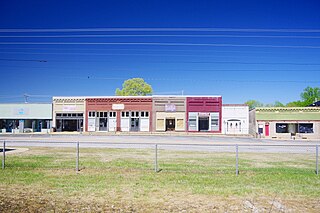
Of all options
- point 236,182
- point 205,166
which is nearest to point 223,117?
point 205,166

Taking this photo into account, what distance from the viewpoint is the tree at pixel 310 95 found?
3436 inches

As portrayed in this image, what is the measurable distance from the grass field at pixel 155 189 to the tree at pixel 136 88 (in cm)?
6501

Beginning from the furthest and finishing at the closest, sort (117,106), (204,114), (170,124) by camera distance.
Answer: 1. (117,106)
2. (170,124)
3. (204,114)

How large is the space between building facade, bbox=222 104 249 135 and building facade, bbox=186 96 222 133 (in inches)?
37.7

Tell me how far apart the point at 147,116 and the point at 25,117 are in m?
24.5

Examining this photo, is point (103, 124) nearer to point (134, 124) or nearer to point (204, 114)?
point (134, 124)

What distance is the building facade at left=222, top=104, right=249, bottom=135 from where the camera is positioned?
53.6 metres

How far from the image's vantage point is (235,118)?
177ft

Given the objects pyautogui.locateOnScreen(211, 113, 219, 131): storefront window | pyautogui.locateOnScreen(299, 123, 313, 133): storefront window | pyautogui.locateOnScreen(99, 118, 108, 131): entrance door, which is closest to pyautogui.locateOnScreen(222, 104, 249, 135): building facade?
pyautogui.locateOnScreen(211, 113, 219, 131): storefront window

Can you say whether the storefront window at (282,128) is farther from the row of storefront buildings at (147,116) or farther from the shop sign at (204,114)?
the shop sign at (204,114)

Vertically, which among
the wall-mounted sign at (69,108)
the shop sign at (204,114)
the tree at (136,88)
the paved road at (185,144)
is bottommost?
the paved road at (185,144)

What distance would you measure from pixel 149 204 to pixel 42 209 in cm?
284

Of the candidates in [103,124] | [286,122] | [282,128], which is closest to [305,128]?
[286,122]

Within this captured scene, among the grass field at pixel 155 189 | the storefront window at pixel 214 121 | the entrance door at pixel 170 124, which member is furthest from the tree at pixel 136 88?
the grass field at pixel 155 189
